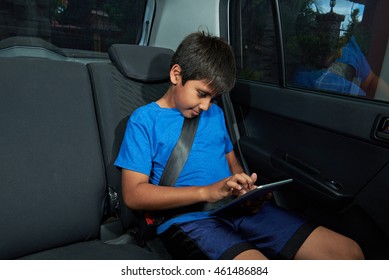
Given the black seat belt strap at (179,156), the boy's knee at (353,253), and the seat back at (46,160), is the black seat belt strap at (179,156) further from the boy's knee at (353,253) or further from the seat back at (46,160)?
the boy's knee at (353,253)

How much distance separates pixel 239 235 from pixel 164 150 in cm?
40

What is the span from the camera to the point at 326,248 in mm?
1050

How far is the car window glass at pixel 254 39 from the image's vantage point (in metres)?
1.68

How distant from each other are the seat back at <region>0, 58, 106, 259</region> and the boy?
0.16 meters

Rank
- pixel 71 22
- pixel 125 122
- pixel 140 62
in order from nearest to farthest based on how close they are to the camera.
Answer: pixel 125 122 < pixel 140 62 < pixel 71 22

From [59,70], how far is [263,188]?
2.95 ft

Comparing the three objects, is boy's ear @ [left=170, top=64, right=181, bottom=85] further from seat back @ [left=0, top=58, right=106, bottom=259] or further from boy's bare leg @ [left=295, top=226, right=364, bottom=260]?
boy's bare leg @ [left=295, top=226, right=364, bottom=260]

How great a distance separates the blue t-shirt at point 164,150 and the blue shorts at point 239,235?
58 millimetres

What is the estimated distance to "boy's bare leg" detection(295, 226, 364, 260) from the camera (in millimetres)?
1043

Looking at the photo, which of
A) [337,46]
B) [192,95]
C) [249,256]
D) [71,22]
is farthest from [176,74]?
[71,22]

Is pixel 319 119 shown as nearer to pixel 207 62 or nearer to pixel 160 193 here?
pixel 207 62

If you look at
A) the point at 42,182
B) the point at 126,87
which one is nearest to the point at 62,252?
the point at 42,182

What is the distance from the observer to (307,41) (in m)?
1.53
